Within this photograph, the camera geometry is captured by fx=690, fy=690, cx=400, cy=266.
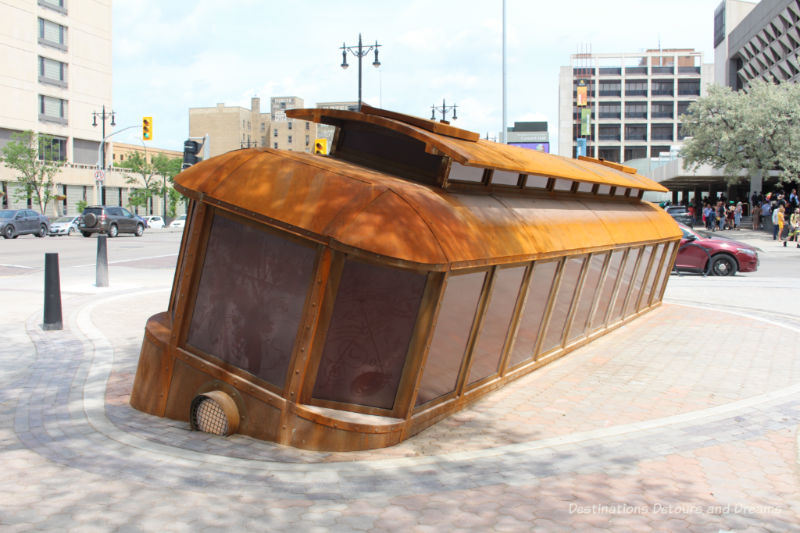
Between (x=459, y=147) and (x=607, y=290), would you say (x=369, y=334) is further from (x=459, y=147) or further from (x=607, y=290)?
(x=607, y=290)

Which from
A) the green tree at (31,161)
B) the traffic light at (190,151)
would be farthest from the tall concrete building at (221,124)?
the traffic light at (190,151)

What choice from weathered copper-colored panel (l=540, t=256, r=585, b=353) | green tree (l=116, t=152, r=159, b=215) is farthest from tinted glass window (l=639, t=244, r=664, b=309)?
green tree (l=116, t=152, r=159, b=215)

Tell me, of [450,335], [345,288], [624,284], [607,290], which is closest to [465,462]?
[450,335]

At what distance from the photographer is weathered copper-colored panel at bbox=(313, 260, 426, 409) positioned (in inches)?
207

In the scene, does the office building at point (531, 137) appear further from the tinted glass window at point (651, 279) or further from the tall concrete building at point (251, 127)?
the tall concrete building at point (251, 127)

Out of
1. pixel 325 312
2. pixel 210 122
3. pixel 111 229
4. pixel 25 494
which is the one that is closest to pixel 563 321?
pixel 325 312

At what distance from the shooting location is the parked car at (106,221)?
125 ft

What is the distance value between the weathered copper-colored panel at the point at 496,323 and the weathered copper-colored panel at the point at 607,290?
3.52 metres

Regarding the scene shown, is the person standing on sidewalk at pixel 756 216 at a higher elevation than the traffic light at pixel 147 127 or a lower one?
lower

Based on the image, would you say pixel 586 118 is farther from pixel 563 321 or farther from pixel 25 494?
pixel 25 494

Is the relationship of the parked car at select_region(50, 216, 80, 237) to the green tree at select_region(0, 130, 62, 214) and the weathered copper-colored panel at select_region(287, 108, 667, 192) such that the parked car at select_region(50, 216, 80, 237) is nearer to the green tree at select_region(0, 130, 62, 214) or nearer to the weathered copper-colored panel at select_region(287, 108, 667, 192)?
the green tree at select_region(0, 130, 62, 214)

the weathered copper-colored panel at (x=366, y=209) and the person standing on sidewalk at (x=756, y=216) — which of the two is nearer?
the weathered copper-colored panel at (x=366, y=209)

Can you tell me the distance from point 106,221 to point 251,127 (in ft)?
353

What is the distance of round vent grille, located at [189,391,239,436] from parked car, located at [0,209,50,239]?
36.5 meters
